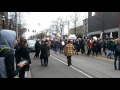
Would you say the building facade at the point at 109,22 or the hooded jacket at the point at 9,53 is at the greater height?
the building facade at the point at 109,22

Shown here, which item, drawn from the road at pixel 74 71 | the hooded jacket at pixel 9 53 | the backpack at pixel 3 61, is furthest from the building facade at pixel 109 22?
the backpack at pixel 3 61

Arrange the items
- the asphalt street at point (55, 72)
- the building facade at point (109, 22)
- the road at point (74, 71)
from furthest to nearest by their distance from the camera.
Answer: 1. the building facade at point (109, 22)
2. the road at point (74, 71)
3. the asphalt street at point (55, 72)

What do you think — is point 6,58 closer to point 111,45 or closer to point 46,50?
point 46,50

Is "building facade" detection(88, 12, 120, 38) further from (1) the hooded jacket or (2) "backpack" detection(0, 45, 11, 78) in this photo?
(2) "backpack" detection(0, 45, 11, 78)

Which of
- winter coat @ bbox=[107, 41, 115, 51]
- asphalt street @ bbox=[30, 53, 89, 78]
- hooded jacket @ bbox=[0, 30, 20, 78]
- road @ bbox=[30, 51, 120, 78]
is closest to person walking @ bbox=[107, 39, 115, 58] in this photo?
winter coat @ bbox=[107, 41, 115, 51]

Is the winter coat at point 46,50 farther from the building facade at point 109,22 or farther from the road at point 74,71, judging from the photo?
the building facade at point 109,22

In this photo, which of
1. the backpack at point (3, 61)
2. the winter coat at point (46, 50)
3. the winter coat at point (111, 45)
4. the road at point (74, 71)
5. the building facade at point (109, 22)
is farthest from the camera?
the building facade at point (109, 22)

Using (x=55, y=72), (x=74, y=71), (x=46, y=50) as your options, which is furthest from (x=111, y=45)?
(x=55, y=72)

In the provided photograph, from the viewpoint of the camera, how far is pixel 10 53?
299cm
